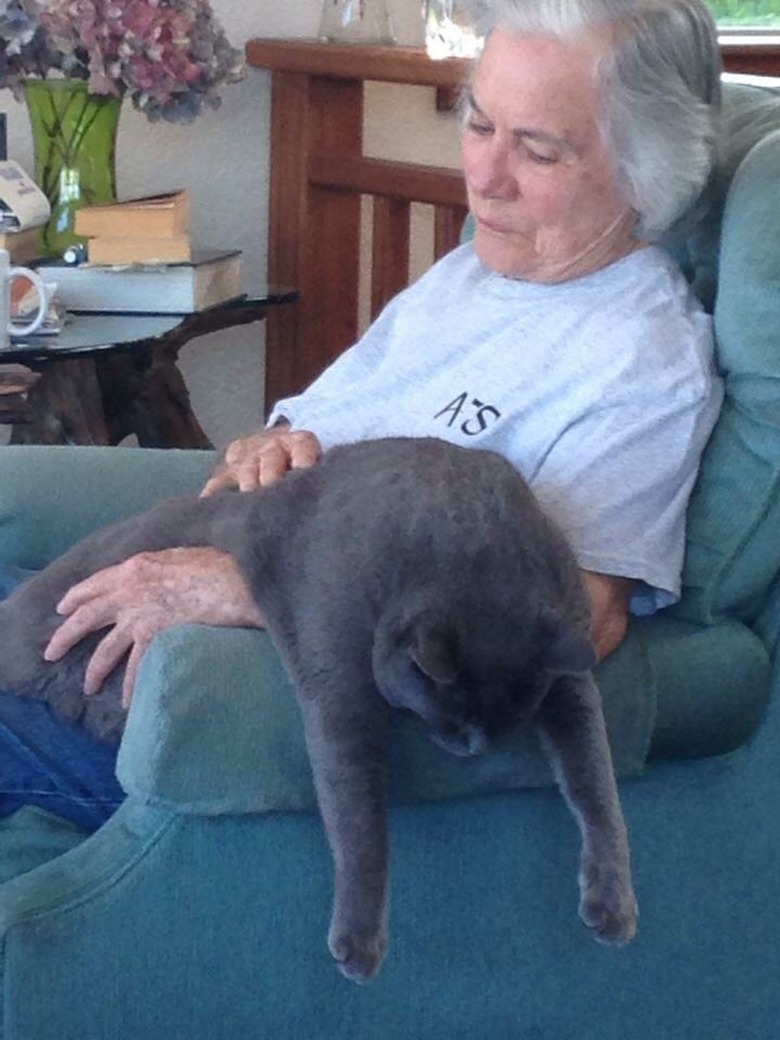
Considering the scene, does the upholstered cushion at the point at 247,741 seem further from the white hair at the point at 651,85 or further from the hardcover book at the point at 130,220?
the hardcover book at the point at 130,220

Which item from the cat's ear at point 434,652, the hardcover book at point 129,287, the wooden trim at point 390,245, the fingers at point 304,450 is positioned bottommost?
the wooden trim at point 390,245

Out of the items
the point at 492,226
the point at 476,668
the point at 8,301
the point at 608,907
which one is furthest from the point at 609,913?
the point at 8,301

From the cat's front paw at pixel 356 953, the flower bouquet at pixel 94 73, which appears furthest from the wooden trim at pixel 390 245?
the cat's front paw at pixel 356 953

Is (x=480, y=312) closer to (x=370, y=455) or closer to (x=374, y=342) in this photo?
(x=374, y=342)

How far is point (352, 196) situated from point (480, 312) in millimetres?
1272

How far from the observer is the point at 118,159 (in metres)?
2.78

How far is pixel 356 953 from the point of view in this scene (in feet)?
4.09

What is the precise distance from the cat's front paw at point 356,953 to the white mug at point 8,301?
1109mm

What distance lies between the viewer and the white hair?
1557mm

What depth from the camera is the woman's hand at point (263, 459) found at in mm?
1635

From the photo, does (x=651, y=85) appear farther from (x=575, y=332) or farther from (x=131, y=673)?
(x=131, y=673)

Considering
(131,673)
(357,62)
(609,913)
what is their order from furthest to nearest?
(357,62)
(131,673)
(609,913)

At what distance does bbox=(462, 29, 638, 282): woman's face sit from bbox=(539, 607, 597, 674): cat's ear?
52 centimetres

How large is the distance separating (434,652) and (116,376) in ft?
4.34
